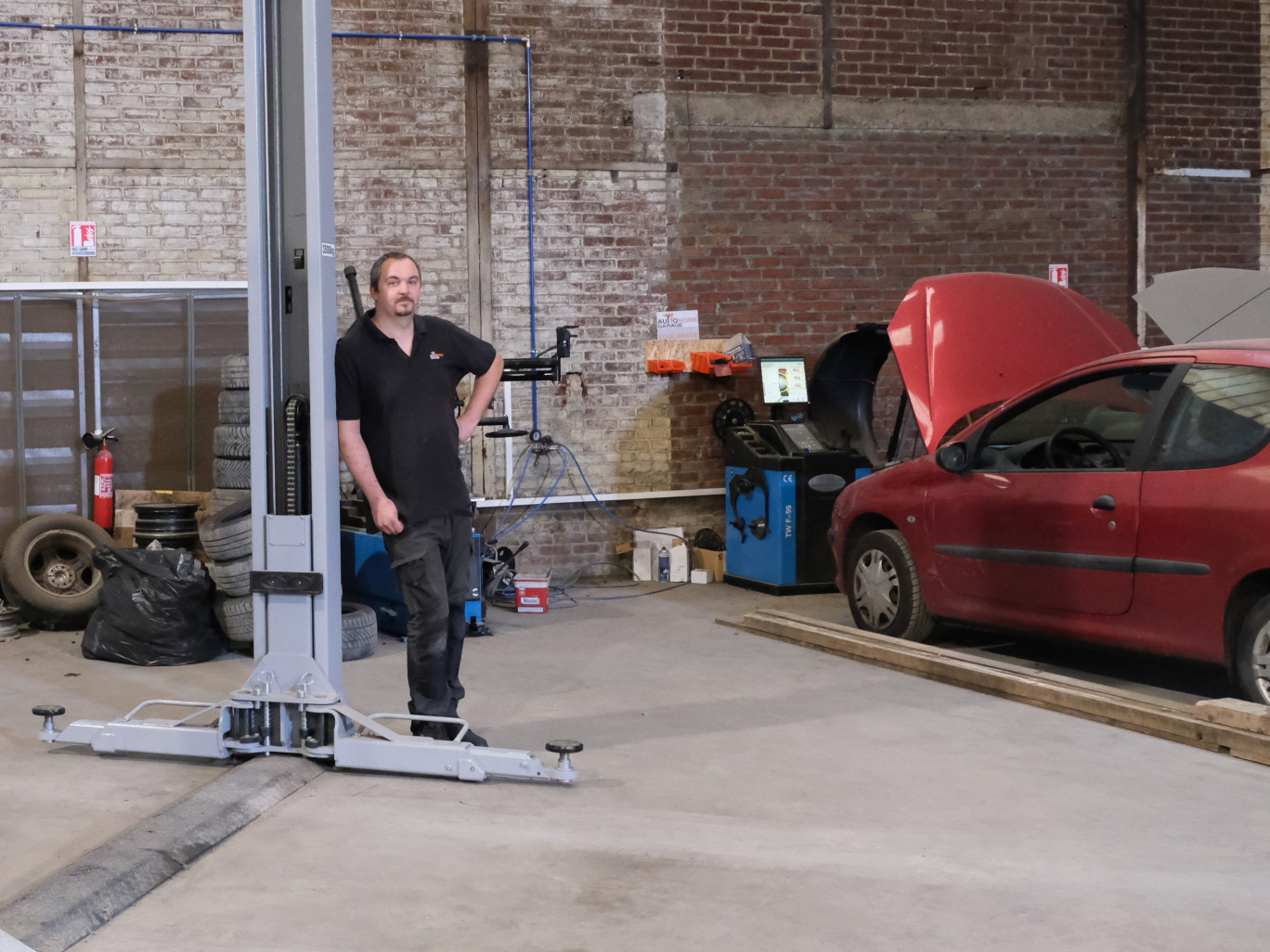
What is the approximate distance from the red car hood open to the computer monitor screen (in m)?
2.71

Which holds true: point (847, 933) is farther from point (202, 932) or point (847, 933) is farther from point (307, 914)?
point (202, 932)

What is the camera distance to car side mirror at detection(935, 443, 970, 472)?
6281mm

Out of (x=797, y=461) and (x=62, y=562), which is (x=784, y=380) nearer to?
(x=797, y=461)

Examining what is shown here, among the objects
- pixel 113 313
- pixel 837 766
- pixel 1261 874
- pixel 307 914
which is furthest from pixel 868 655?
pixel 113 313

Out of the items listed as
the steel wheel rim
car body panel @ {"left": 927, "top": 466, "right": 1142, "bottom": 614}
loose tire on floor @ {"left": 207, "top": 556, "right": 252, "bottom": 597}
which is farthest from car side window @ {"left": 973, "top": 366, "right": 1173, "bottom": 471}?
the steel wheel rim

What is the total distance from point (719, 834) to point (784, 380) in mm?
6085

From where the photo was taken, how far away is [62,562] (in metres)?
7.99

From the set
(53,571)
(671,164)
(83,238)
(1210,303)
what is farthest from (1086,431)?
(83,238)

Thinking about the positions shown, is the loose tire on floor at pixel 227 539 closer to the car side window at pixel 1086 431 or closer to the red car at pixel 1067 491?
the red car at pixel 1067 491

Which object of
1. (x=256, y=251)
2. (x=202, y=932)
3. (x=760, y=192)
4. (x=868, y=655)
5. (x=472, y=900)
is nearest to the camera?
(x=202, y=932)

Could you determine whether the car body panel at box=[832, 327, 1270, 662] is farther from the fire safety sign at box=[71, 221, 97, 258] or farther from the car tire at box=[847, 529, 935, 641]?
the fire safety sign at box=[71, 221, 97, 258]

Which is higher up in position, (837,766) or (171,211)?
(171,211)

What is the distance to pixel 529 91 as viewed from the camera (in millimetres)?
9367

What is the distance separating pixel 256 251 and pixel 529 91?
5375mm
